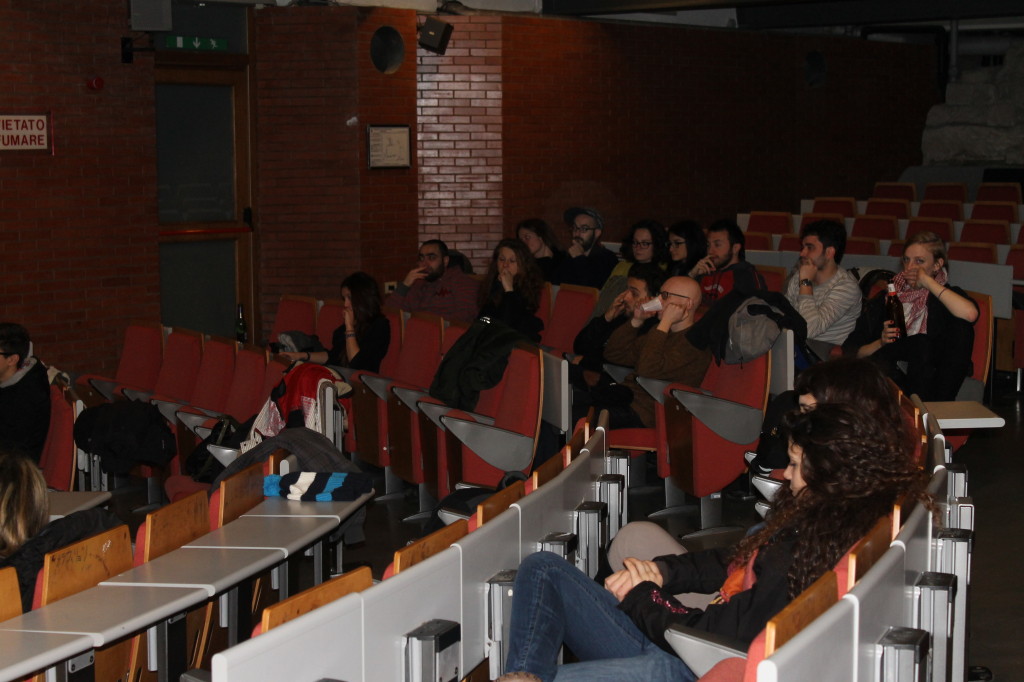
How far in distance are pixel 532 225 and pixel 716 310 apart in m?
3.04

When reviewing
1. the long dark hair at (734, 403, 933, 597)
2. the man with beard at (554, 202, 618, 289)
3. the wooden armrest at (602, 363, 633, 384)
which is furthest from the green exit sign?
the long dark hair at (734, 403, 933, 597)

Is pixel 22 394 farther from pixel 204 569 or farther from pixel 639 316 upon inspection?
pixel 639 316

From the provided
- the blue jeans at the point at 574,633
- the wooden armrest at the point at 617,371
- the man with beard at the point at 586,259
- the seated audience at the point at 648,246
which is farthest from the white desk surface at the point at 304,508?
the man with beard at the point at 586,259

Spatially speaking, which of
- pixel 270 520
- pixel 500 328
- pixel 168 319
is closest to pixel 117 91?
pixel 168 319

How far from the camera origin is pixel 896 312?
18.1 ft

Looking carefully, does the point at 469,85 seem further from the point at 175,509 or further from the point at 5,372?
the point at 175,509

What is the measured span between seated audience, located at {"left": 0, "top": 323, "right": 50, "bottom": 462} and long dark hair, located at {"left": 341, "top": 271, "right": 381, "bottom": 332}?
1.65 meters

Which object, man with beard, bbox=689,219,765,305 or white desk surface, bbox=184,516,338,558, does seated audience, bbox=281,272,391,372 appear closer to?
man with beard, bbox=689,219,765,305

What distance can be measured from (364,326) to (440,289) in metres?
0.99

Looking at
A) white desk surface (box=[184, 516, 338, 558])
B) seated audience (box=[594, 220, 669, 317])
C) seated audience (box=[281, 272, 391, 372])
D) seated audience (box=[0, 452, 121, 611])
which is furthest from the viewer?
seated audience (box=[594, 220, 669, 317])

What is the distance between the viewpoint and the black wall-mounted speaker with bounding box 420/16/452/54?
32.1 ft

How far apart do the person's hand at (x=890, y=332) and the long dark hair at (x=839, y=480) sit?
2.77 m

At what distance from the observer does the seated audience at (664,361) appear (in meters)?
5.61

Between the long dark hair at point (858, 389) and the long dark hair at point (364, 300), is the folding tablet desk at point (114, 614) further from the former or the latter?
the long dark hair at point (364, 300)
